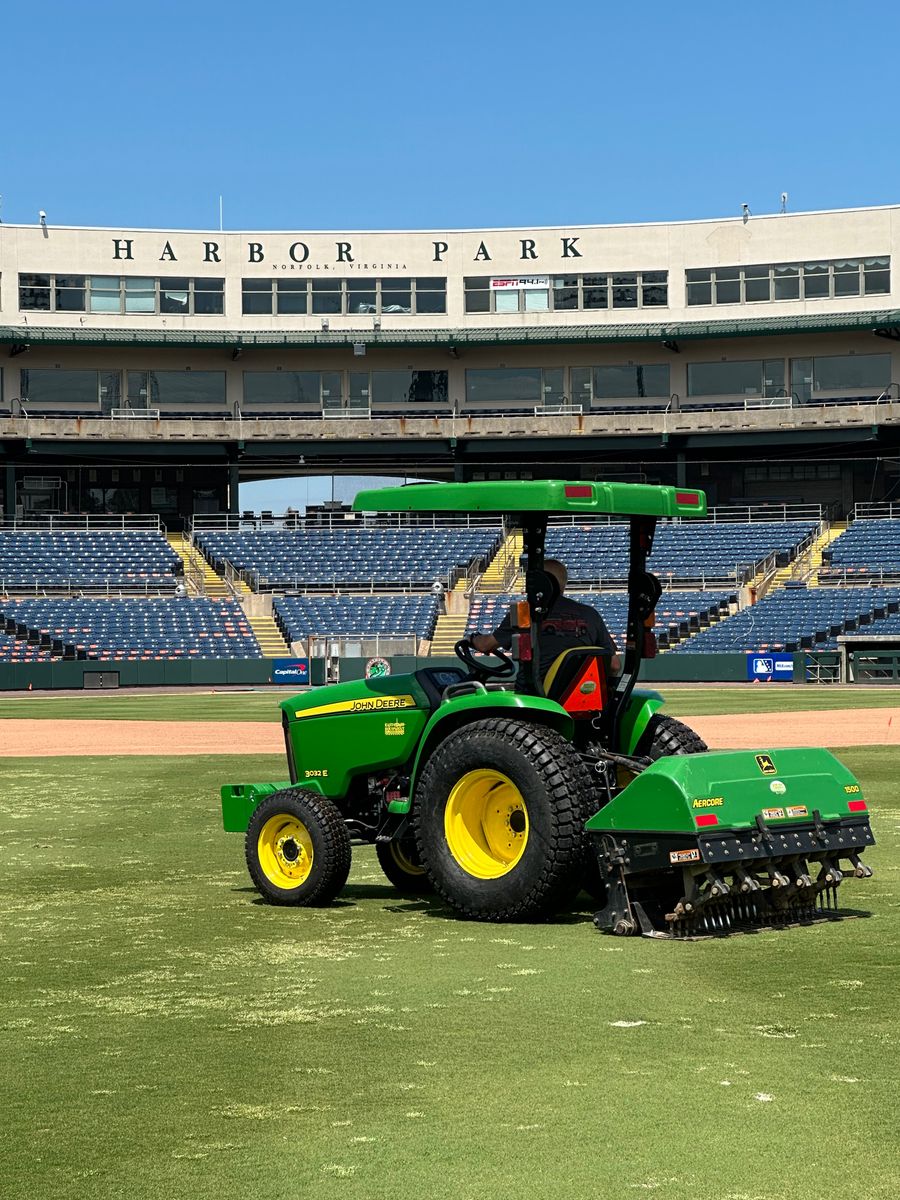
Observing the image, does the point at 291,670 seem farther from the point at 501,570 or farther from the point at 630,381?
the point at 630,381

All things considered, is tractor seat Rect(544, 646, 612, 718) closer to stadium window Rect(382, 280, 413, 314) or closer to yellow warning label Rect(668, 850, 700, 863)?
yellow warning label Rect(668, 850, 700, 863)

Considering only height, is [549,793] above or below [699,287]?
below

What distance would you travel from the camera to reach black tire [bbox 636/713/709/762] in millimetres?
9922

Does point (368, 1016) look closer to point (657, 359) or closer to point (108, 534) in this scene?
point (108, 534)

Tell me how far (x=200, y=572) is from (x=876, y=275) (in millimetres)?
30827

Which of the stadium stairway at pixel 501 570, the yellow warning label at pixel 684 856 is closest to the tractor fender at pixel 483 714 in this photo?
the yellow warning label at pixel 684 856

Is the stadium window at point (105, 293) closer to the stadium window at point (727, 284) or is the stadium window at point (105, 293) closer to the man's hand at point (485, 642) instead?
the stadium window at point (727, 284)

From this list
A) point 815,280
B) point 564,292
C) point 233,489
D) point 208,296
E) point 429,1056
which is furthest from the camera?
point 208,296

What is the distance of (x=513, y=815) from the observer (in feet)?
30.7

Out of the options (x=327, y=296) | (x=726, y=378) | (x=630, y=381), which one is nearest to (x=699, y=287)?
(x=726, y=378)

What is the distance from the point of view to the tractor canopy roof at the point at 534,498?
916cm

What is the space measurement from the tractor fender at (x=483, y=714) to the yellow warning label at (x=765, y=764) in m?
1.12

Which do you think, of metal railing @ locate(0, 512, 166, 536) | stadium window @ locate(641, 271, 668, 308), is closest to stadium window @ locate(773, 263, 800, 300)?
stadium window @ locate(641, 271, 668, 308)

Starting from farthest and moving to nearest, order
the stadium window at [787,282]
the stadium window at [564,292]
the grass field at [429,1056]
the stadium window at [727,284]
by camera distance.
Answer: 1. the stadium window at [564,292]
2. the stadium window at [727,284]
3. the stadium window at [787,282]
4. the grass field at [429,1056]
